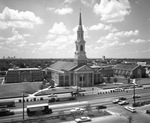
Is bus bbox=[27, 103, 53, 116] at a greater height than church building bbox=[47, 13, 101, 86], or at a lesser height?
lesser

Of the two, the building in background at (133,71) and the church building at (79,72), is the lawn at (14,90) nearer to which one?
the church building at (79,72)

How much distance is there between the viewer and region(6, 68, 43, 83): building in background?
71188 millimetres

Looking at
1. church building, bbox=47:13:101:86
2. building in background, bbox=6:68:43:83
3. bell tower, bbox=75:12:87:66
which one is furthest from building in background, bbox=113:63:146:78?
building in background, bbox=6:68:43:83

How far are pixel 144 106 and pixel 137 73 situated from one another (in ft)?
182

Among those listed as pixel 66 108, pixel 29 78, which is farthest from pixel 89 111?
pixel 29 78

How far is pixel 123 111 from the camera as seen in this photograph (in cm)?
3089

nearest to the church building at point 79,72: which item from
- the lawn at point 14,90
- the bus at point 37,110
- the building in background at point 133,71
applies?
the lawn at point 14,90

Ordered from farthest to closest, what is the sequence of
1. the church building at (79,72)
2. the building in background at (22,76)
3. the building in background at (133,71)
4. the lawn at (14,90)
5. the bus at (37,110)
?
1. the building in background at (133,71)
2. the building in background at (22,76)
3. the church building at (79,72)
4. the lawn at (14,90)
5. the bus at (37,110)

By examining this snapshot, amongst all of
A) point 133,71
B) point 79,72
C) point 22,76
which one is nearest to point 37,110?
point 79,72

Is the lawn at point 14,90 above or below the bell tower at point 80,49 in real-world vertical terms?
below

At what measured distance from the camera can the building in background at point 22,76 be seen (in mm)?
71188

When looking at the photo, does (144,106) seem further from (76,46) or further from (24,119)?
(76,46)

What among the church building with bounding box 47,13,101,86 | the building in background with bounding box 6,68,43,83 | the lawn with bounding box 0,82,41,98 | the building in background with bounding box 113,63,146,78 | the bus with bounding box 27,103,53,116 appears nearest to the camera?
the bus with bounding box 27,103,53,116

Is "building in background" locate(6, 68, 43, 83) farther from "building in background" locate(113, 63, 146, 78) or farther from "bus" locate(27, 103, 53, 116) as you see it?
"building in background" locate(113, 63, 146, 78)
